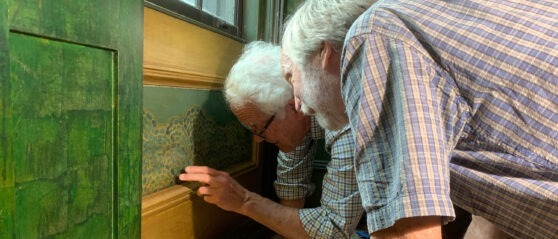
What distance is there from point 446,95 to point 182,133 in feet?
2.54

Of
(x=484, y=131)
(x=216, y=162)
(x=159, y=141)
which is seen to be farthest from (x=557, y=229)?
(x=216, y=162)

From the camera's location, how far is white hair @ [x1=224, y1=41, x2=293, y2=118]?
4.14 feet

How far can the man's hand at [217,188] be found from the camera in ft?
3.72

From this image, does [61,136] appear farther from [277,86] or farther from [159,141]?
[277,86]

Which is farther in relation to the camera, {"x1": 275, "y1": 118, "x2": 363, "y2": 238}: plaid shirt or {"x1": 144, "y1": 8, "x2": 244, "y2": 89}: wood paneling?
{"x1": 275, "y1": 118, "x2": 363, "y2": 238}: plaid shirt

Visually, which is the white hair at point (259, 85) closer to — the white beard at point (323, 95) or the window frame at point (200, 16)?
the window frame at point (200, 16)

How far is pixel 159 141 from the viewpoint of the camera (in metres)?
1.00

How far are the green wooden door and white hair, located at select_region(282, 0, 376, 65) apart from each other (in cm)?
28

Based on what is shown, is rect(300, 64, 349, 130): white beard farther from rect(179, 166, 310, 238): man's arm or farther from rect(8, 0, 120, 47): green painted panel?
rect(179, 166, 310, 238): man's arm

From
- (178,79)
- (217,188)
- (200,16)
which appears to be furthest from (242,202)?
(200,16)

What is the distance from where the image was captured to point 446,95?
0.51m

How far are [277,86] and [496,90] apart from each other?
2.69 feet

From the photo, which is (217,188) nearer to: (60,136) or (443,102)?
(60,136)

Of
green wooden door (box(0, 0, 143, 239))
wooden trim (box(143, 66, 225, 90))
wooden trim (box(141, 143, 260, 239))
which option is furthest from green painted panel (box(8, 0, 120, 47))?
wooden trim (box(141, 143, 260, 239))
